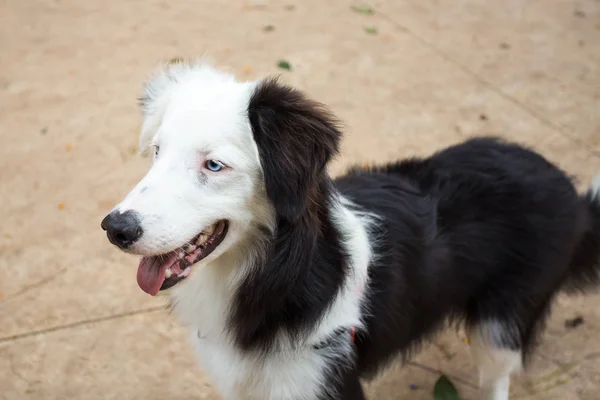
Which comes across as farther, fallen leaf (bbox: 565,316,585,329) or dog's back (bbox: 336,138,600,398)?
fallen leaf (bbox: 565,316,585,329)

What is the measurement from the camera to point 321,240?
6.63ft

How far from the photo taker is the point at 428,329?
2527 millimetres

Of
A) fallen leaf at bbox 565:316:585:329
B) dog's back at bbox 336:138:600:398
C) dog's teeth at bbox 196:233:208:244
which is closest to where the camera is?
dog's teeth at bbox 196:233:208:244

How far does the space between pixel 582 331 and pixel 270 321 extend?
2.01 m

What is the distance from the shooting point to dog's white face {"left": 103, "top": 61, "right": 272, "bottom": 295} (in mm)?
1734

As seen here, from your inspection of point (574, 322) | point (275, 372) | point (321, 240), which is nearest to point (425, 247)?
point (321, 240)

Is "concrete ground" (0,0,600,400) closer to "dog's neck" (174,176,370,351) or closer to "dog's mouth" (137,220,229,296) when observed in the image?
"dog's neck" (174,176,370,351)

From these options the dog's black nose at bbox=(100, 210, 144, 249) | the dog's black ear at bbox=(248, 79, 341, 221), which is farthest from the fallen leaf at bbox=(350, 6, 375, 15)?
the dog's black nose at bbox=(100, 210, 144, 249)

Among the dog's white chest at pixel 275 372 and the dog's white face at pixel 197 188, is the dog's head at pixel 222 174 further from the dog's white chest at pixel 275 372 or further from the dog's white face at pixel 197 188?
the dog's white chest at pixel 275 372

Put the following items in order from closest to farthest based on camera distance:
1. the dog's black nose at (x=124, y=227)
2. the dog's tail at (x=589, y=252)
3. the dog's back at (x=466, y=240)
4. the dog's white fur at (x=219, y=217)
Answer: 1. the dog's black nose at (x=124, y=227)
2. the dog's white fur at (x=219, y=217)
3. the dog's back at (x=466, y=240)
4. the dog's tail at (x=589, y=252)

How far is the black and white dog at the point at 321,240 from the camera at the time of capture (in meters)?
1.82

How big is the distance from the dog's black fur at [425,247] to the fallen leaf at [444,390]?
407mm

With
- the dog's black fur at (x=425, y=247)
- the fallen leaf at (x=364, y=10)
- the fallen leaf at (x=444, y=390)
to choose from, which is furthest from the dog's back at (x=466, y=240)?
the fallen leaf at (x=364, y=10)

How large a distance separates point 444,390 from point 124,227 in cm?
187
